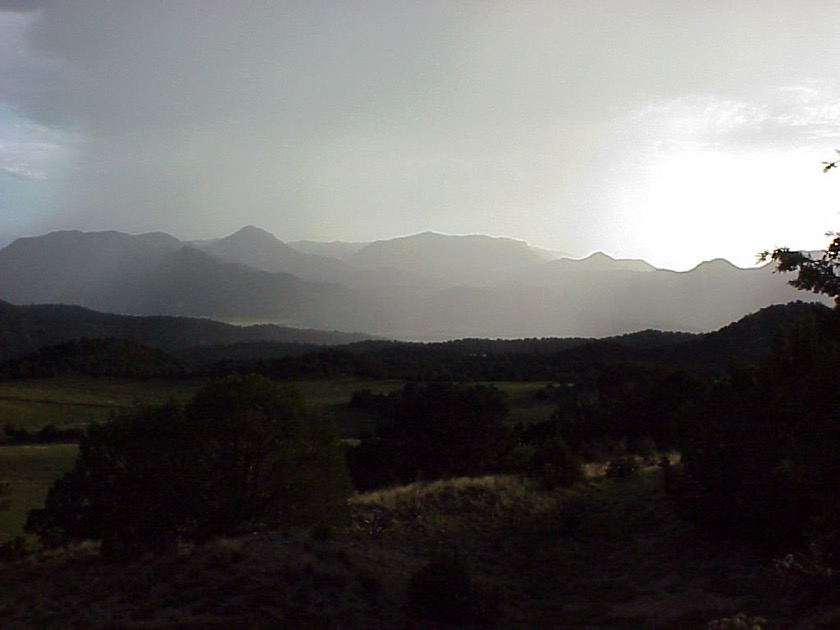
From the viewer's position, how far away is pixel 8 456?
143ft

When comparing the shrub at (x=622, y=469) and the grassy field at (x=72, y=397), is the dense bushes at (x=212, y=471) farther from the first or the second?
the grassy field at (x=72, y=397)

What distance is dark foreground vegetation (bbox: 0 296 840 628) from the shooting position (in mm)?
9273

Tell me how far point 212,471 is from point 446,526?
5114mm

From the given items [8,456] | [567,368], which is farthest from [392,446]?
[567,368]

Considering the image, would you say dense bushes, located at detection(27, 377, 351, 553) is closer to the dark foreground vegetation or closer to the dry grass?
the dark foreground vegetation

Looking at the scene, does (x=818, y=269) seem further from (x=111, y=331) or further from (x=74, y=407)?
(x=111, y=331)

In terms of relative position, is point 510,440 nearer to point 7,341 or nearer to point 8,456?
point 8,456

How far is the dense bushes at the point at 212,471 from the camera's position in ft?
48.5

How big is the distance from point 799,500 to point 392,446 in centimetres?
1859

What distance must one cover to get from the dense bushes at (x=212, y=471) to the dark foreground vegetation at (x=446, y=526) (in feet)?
0.12

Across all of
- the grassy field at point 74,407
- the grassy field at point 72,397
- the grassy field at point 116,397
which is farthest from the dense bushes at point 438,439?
the grassy field at point 72,397

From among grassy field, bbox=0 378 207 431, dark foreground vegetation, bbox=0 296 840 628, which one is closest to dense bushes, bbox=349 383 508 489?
dark foreground vegetation, bbox=0 296 840 628

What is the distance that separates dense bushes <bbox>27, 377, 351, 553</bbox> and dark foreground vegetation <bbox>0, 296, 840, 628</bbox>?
0.04 meters

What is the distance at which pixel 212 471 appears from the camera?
15.1 m
